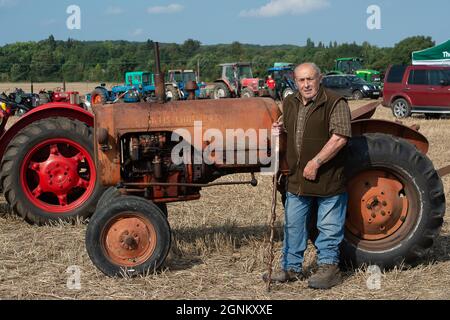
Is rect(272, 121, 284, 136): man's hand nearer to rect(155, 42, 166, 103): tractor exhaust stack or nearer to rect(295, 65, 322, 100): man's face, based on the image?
rect(295, 65, 322, 100): man's face

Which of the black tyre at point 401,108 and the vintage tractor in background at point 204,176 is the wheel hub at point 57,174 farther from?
the black tyre at point 401,108

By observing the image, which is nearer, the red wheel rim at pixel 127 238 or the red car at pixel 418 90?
the red wheel rim at pixel 127 238

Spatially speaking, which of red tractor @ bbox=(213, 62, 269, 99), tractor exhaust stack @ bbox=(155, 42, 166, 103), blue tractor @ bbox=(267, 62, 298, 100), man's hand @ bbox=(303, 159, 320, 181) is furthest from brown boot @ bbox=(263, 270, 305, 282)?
blue tractor @ bbox=(267, 62, 298, 100)

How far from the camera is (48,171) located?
6035mm

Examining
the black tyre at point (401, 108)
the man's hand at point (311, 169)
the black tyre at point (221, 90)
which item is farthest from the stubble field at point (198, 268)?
the black tyre at point (221, 90)

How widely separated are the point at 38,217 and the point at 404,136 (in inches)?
145

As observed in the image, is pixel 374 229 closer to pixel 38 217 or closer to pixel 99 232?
pixel 99 232

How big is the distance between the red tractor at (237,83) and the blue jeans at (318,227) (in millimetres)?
21785

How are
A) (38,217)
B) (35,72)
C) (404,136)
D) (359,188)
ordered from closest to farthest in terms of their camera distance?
(359,188), (404,136), (38,217), (35,72)

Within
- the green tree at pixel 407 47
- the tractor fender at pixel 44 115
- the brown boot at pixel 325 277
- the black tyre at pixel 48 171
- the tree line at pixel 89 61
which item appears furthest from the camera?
the green tree at pixel 407 47

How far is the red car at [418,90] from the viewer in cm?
1739

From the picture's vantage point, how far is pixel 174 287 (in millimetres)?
4246
